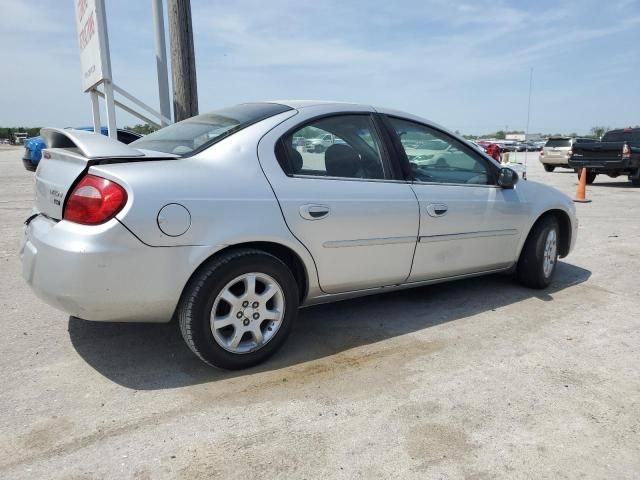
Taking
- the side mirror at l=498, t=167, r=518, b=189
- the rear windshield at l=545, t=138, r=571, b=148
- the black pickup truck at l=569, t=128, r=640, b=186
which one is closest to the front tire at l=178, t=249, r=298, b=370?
the side mirror at l=498, t=167, r=518, b=189

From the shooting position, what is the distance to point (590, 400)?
8.44 feet

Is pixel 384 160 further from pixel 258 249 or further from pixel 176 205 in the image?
pixel 176 205

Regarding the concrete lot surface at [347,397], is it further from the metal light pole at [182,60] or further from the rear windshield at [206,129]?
the metal light pole at [182,60]

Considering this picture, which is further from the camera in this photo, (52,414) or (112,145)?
(112,145)

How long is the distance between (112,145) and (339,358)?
176 cm

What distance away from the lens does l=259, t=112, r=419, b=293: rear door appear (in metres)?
2.91

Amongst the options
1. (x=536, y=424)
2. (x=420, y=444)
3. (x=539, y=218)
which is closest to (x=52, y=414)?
(x=420, y=444)

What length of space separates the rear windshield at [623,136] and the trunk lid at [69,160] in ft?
51.4

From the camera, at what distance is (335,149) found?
10.6 ft

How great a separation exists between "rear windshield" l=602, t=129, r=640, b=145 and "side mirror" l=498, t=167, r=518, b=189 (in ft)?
43.1

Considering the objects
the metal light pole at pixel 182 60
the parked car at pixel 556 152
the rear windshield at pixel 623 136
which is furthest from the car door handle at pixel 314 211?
the parked car at pixel 556 152

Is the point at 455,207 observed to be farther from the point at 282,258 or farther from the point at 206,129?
the point at 206,129

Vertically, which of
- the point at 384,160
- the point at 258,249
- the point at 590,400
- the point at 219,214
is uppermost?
the point at 384,160

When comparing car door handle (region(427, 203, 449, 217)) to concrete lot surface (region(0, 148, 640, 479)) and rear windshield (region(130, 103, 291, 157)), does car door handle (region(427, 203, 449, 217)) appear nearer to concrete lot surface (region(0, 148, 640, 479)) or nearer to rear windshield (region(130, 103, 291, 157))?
concrete lot surface (region(0, 148, 640, 479))
